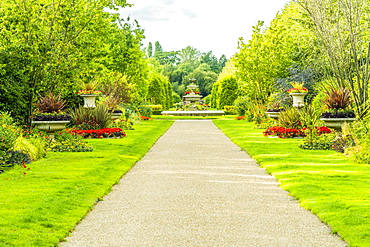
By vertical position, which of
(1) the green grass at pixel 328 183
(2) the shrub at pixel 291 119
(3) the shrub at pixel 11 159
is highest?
(2) the shrub at pixel 291 119

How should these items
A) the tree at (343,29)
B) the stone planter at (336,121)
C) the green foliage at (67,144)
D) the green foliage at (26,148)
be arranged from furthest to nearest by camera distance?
the tree at (343,29) → the green foliage at (67,144) → the stone planter at (336,121) → the green foliage at (26,148)

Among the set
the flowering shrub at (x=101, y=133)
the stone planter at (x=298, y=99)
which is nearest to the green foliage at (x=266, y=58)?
the stone planter at (x=298, y=99)

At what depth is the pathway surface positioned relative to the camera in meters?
5.82

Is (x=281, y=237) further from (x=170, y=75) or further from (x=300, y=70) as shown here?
(x=170, y=75)

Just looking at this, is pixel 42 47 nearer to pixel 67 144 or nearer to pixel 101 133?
pixel 67 144

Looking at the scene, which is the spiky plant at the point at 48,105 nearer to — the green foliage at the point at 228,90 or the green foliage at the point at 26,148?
the green foliage at the point at 26,148

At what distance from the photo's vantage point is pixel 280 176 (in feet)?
34.5

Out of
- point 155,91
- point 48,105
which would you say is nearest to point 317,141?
point 48,105

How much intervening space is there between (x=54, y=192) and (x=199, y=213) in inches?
115

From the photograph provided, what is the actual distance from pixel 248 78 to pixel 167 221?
84.4 feet

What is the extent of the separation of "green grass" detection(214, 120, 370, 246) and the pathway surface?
8.8 inches

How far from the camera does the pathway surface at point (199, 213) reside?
582cm

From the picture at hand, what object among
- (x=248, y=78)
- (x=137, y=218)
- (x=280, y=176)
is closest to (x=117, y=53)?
(x=248, y=78)

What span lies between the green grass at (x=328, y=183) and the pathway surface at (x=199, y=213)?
8.8 inches
